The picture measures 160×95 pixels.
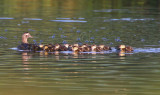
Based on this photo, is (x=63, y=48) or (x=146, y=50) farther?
(x=63, y=48)

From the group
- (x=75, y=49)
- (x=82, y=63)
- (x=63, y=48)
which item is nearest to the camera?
(x=82, y=63)

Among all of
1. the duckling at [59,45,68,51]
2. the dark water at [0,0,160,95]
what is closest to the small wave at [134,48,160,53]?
the dark water at [0,0,160,95]

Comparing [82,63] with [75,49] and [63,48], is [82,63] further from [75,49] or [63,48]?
[63,48]

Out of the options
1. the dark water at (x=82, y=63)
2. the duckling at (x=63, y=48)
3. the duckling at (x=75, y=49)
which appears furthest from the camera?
the duckling at (x=63, y=48)

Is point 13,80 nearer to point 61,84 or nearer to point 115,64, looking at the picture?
point 61,84

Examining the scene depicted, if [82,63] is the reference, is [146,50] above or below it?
above

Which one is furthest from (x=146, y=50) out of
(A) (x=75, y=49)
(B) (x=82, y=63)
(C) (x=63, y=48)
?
(B) (x=82, y=63)

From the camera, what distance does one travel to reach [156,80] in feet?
31.1

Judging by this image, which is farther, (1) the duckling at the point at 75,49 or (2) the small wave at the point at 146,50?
(1) the duckling at the point at 75,49

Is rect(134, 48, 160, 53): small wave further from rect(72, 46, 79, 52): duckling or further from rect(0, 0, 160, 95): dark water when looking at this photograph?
rect(72, 46, 79, 52): duckling

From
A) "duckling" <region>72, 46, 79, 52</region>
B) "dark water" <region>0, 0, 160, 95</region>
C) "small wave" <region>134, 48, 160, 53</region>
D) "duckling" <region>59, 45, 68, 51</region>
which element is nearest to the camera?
"dark water" <region>0, 0, 160, 95</region>

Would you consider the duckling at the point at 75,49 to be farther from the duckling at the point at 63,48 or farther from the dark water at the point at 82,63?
the dark water at the point at 82,63

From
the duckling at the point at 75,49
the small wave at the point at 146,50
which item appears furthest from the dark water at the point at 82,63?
the duckling at the point at 75,49

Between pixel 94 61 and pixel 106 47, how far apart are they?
224 cm
